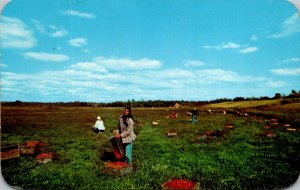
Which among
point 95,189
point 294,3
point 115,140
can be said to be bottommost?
point 95,189

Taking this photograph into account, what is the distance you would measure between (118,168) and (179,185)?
1957 millimetres

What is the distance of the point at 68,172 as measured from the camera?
1070cm

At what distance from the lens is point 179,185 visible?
9023mm

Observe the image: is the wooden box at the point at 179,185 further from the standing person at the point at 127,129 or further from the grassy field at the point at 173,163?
the standing person at the point at 127,129

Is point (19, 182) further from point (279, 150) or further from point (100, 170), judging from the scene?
Result: point (279, 150)

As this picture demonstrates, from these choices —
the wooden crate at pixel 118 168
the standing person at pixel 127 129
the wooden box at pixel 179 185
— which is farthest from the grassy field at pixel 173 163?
the standing person at pixel 127 129

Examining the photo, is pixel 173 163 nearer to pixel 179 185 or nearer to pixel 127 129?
pixel 127 129

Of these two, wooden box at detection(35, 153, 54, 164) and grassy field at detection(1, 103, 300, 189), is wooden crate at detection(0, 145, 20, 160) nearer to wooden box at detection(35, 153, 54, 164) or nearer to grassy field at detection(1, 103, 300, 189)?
grassy field at detection(1, 103, 300, 189)

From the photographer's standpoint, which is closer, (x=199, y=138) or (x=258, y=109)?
(x=199, y=138)

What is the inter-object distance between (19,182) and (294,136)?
12.5m

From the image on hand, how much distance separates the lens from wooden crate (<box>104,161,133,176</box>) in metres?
10.2

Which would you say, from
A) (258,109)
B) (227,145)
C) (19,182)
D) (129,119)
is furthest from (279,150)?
(258,109)

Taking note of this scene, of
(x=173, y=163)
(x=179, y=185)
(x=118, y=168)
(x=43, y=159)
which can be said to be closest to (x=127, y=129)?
(x=118, y=168)

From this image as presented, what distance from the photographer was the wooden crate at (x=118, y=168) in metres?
10.2
